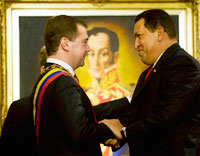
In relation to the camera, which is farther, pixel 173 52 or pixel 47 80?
pixel 173 52

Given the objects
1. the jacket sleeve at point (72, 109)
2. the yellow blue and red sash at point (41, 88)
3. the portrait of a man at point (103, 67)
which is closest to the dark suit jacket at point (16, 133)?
the yellow blue and red sash at point (41, 88)

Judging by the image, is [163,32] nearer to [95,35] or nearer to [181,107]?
[181,107]

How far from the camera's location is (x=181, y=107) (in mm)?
2609

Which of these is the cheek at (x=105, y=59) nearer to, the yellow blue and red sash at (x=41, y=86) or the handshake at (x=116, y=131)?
the handshake at (x=116, y=131)

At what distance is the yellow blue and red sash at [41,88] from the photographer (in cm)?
240

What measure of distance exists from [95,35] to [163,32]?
66.4 inches

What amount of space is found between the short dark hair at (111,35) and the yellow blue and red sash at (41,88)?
2.12 meters

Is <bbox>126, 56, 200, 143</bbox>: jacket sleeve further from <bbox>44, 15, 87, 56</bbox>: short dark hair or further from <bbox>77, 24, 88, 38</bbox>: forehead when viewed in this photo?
<bbox>44, 15, 87, 56</bbox>: short dark hair

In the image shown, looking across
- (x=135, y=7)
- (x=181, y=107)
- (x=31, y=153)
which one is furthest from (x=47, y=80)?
(x=135, y=7)

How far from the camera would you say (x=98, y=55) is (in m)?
4.47

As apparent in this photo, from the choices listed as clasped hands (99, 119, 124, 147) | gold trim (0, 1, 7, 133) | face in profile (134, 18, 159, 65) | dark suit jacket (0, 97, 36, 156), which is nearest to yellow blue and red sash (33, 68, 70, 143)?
dark suit jacket (0, 97, 36, 156)

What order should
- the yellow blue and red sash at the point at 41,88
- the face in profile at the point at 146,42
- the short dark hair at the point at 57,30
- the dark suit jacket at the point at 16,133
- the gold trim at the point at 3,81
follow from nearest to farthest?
the yellow blue and red sash at the point at 41,88, the short dark hair at the point at 57,30, the dark suit jacket at the point at 16,133, the face in profile at the point at 146,42, the gold trim at the point at 3,81

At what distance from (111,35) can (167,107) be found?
2.07 metres

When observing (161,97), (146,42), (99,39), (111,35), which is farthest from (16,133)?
(111,35)
